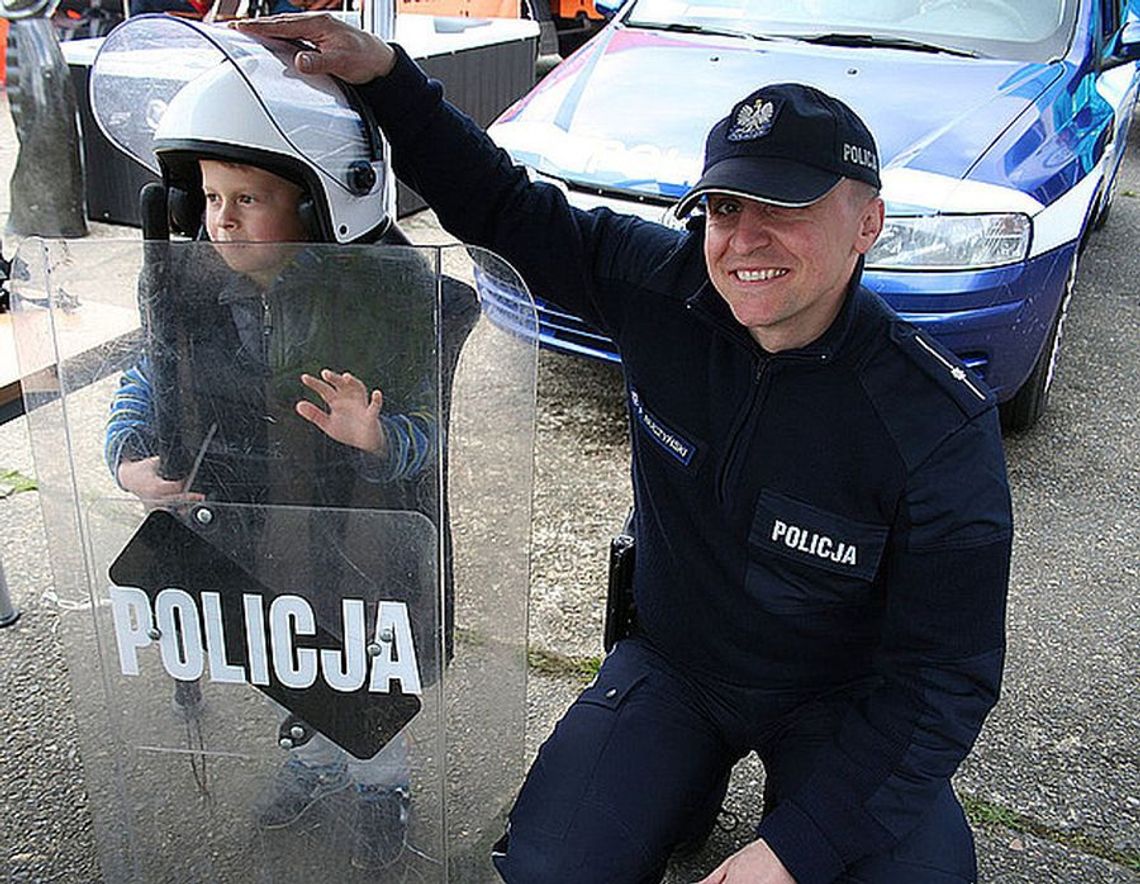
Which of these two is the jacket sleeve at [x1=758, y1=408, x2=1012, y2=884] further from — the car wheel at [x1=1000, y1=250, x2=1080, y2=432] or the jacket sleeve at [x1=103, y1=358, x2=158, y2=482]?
the car wheel at [x1=1000, y1=250, x2=1080, y2=432]

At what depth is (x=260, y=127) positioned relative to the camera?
1681 mm

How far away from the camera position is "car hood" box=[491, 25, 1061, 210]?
351 centimetres

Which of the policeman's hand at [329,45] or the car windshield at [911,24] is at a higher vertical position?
the policeman's hand at [329,45]

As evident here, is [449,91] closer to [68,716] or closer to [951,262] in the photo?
[951,262]

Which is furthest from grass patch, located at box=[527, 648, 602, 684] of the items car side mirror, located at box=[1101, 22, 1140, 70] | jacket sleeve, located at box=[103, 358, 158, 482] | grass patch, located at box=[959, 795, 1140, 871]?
car side mirror, located at box=[1101, 22, 1140, 70]

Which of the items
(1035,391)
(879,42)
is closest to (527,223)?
(879,42)

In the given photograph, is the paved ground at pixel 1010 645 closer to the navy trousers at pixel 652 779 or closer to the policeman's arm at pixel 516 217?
the navy trousers at pixel 652 779

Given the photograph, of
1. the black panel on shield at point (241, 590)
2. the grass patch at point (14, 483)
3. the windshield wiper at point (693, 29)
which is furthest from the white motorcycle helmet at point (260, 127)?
the windshield wiper at point (693, 29)

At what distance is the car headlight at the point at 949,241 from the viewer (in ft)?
10.9

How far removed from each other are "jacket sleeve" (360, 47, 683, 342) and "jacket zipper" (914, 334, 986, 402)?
45 cm

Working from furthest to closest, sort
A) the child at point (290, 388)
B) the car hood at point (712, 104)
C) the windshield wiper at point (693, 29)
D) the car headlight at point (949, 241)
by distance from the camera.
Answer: the windshield wiper at point (693, 29) < the car hood at point (712, 104) < the car headlight at point (949, 241) < the child at point (290, 388)

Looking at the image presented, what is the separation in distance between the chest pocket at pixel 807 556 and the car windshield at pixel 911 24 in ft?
9.09

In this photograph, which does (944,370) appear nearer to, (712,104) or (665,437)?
(665,437)

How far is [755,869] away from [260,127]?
4.17 ft
